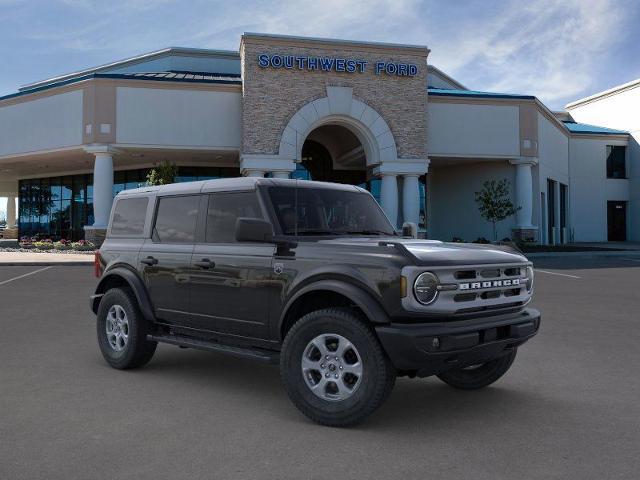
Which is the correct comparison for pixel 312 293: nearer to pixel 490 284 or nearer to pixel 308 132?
pixel 490 284

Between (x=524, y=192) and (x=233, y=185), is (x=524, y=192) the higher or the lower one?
the higher one

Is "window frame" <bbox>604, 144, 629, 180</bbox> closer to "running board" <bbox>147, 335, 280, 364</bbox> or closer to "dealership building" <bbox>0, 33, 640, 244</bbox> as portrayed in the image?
"dealership building" <bbox>0, 33, 640, 244</bbox>

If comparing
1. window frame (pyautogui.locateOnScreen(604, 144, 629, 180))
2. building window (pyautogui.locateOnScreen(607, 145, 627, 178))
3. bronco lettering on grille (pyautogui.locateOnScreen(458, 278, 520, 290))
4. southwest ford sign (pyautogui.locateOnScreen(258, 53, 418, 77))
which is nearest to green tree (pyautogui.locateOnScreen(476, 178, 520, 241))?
southwest ford sign (pyautogui.locateOnScreen(258, 53, 418, 77))

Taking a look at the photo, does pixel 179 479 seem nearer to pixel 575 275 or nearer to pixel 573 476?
pixel 573 476

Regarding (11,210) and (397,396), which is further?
(11,210)

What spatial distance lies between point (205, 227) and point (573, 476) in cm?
379

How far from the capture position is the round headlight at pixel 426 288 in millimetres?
4309

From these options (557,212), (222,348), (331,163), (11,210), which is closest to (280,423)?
(222,348)

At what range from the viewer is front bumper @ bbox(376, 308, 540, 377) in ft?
13.7

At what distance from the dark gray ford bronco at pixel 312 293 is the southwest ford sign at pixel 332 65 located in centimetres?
2319

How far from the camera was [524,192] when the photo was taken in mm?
32969

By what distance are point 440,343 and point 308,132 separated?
25561 millimetres

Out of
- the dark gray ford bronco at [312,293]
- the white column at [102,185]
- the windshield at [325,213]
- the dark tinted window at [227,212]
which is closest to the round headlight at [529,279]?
the dark gray ford bronco at [312,293]

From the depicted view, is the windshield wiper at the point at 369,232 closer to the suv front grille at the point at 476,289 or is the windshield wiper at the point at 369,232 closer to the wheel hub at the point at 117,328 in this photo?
the suv front grille at the point at 476,289
